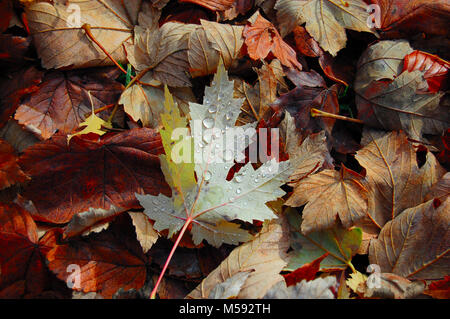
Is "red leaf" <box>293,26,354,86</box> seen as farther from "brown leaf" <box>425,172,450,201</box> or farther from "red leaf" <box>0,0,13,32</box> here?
"red leaf" <box>0,0,13,32</box>

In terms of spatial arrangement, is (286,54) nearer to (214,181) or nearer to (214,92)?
(214,92)

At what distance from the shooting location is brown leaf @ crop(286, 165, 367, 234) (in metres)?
0.97

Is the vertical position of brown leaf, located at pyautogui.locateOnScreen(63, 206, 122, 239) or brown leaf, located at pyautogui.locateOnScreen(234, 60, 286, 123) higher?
brown leaf, located at pyautogui.locateOnScreen(234, 60, 286, 123)

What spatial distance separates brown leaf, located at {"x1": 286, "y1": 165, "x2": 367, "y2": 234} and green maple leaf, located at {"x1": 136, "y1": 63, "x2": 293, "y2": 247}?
0.32 ft

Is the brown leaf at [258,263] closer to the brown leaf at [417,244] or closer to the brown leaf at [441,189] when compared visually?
the brown leaf at [417,244]

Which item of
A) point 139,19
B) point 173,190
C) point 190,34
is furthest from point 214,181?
point 139,19

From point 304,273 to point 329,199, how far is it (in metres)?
0.21

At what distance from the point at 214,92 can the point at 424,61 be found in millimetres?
679

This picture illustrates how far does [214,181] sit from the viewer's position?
0.92 metres

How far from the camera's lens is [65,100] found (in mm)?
1063

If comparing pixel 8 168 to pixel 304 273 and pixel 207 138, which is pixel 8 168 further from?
pixel 304 273

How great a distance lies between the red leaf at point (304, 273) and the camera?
35.4 inches

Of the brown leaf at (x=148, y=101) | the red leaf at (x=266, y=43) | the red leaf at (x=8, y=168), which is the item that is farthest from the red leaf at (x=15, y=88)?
the red leaf at (x=266, y=43)

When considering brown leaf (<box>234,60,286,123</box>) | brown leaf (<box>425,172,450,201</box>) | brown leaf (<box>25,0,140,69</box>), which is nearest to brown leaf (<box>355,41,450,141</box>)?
brown leaf (<box>425,172,450,201</box>)
